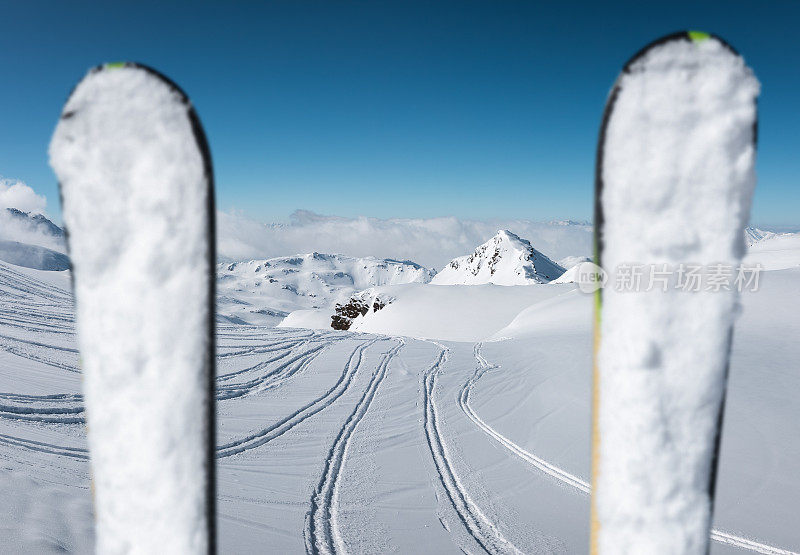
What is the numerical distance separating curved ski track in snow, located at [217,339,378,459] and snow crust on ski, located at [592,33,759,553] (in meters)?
5.75

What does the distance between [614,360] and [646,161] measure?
0.58 metres

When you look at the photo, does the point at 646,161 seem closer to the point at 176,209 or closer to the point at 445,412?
the point at 176,209

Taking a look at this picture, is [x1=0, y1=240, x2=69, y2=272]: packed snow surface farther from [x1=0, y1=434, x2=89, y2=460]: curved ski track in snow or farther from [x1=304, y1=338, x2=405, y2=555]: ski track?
[x1=304, y1=338, x2=405, y2=555]: ski track

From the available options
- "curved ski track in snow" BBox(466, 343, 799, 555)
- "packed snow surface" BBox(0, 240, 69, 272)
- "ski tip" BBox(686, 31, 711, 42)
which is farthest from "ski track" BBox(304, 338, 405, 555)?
"packed snow surface" BBox(0, 240, 69, 272)

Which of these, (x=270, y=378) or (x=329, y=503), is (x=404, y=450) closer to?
(x=329, y=503)

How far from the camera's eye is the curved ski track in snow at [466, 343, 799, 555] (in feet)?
12.9

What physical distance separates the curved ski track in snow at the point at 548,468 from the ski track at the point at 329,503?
2219 mm

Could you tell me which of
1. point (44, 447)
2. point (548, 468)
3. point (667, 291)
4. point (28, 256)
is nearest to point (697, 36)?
point (667, 291)

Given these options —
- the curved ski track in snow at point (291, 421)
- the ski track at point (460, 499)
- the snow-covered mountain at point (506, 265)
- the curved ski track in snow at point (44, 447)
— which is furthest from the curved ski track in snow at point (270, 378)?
the snow-covered mountain at point (506, 265)

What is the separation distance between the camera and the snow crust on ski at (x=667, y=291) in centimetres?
108

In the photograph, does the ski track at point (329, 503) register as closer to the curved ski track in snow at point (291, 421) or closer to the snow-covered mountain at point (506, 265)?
the curved ski track in snow at point (291, 421)

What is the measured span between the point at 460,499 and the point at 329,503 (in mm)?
1537

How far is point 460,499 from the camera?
4742 mm

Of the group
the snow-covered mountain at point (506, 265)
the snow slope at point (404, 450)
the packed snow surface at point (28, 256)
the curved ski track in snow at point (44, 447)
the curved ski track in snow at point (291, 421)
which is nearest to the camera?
the snow slope at point (404, 450)
